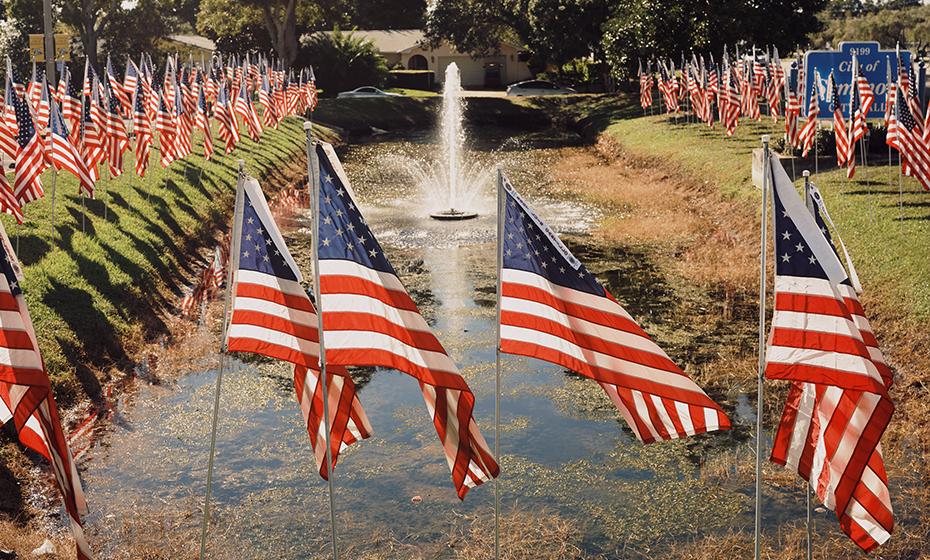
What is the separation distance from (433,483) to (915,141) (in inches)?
620

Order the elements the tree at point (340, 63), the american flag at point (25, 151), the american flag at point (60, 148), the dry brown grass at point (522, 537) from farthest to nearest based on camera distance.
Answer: the tree at point (340, 63), the american flag at point (60, 148), the american flag at point (25, 151), the dry brown grass at point (522, 537)

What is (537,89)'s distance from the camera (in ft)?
262

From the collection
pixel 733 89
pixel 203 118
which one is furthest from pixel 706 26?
pixel 203 118

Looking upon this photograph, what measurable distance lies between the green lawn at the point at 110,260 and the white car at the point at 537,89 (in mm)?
45768

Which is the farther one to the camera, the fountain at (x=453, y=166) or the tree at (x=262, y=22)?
the tree at (x=262, y=22)

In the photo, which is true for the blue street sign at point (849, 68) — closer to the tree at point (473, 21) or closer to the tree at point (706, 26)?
the tree at point (706, 26)

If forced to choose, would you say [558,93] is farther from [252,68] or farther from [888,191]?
[888,191]

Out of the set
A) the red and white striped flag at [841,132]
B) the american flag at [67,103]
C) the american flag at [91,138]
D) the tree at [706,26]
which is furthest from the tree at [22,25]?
the red and white striped flag at [841,132]

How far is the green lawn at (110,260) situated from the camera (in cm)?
1838

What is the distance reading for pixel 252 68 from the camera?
188 feet

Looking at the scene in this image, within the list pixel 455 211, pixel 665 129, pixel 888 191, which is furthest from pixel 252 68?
pixel 888 191

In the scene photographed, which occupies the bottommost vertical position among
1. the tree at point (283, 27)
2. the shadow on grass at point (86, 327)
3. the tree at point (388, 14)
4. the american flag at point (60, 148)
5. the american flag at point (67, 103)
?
the shadow on grass at point (86, 327)

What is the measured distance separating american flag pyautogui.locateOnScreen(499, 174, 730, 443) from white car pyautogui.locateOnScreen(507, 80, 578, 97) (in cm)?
6963

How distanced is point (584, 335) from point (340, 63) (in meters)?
73.1
